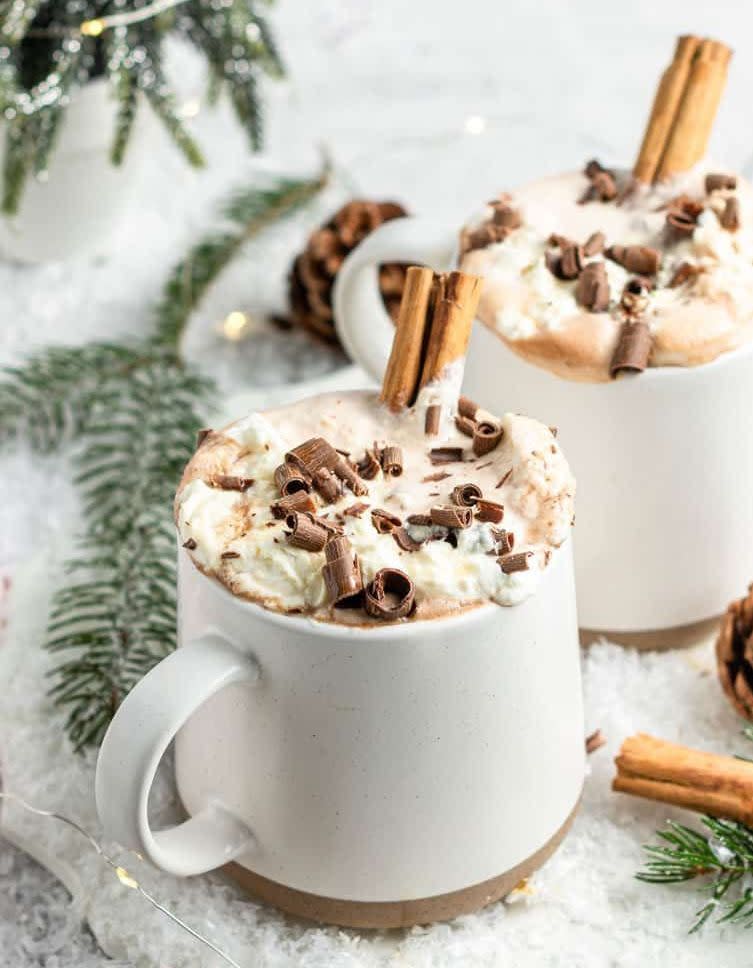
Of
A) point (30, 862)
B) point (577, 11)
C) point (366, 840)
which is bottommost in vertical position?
point (30, 862)

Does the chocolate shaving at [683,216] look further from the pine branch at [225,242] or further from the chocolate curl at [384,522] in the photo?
the pine branch at [225,242]

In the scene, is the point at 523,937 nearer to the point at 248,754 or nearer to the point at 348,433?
the point at 248,754

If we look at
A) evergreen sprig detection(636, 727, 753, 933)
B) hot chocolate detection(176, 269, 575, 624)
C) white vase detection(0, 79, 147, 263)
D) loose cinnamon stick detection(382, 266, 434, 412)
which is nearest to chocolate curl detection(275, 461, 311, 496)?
hot chocolate detection(176, 269, 575, 624)

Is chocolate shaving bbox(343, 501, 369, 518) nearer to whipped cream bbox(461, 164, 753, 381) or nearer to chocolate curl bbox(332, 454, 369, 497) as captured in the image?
chocolate curl bbox(332, 454, 369, 497)

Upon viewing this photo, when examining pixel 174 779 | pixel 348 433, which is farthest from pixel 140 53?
pixel 174 779

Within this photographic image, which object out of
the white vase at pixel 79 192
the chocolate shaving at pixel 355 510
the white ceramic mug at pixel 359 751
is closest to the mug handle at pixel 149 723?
the white ceramic mug at pixel 359 751

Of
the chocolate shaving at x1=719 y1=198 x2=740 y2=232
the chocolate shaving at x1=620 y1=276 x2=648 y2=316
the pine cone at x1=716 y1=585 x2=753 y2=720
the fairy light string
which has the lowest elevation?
the fairy light string
